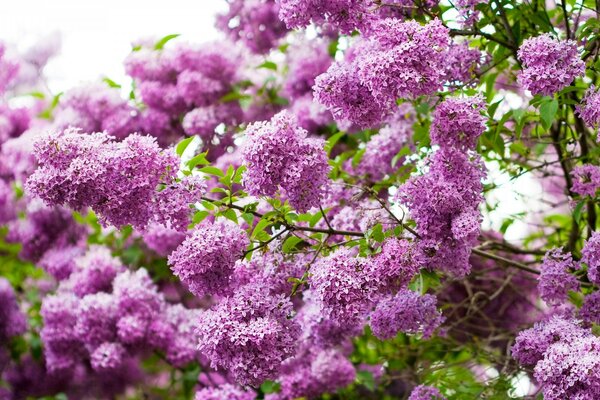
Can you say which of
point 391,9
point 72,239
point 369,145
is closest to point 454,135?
point 391,9

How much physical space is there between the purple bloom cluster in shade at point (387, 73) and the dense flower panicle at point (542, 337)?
735mm

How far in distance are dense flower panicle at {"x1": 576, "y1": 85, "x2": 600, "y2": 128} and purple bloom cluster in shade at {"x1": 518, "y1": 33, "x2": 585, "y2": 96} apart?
67 millimetres

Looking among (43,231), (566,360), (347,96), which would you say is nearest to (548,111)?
(347,96)

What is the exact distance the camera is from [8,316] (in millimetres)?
4457

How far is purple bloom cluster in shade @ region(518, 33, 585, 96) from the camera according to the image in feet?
7.27

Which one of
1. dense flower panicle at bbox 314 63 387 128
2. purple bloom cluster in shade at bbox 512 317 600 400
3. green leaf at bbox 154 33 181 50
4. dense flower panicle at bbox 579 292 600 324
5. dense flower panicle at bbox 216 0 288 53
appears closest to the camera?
purple bloom cluster in shade at bbox 512 317 600 400

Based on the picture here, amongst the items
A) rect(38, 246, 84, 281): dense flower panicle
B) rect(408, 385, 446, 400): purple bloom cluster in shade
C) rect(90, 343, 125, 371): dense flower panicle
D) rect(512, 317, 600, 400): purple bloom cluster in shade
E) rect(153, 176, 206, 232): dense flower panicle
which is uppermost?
rect(153, 176, 206, 232): dense flower panicle

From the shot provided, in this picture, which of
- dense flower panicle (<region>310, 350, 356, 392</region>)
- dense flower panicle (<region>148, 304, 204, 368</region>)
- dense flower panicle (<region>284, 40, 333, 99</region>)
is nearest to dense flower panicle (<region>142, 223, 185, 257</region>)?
dense flower panicle (<region>148, 304, 204, 368</region>)

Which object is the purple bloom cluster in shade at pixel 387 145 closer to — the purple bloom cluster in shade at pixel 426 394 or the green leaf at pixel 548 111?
the purple bloom cluster in shade at pixel 426 394

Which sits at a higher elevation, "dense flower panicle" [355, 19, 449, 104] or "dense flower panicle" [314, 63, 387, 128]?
"dense flower panicle" [355, 19, 449, 104]

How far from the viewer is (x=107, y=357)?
12.2 feet

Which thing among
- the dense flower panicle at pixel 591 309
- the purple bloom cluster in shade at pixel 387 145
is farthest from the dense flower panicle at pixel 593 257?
the purple bloom cluster in shade at pixel 387 145

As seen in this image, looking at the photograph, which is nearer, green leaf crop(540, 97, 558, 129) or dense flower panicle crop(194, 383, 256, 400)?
green leaf crop(540, 97, 558, 129)

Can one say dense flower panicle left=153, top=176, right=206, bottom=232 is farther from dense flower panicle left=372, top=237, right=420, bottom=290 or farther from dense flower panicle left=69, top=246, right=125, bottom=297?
dense flower panicle left=69, top=246, right=125, bottom=297
